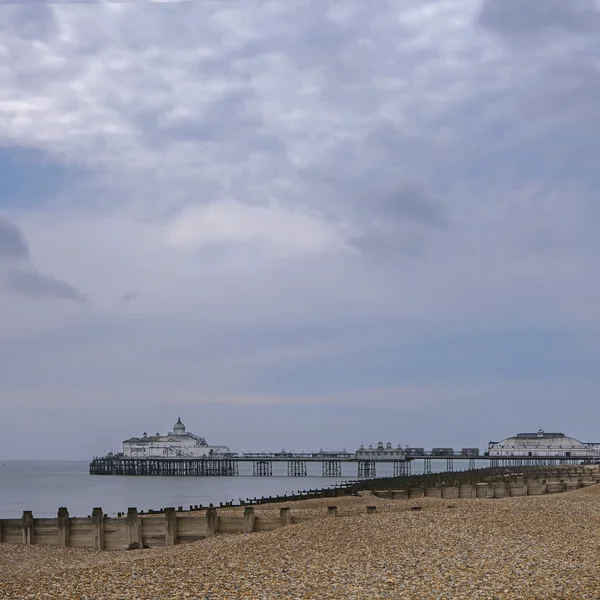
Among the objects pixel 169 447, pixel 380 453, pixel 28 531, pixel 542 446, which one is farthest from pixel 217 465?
pixel 28 531

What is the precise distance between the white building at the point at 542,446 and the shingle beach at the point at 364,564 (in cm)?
13581

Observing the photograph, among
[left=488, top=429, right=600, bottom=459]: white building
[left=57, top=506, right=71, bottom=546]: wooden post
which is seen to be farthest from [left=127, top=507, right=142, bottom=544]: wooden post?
[left=488, top=429, right=600, bottom=459]: white building

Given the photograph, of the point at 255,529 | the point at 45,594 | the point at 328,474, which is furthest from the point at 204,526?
the point at 328,474

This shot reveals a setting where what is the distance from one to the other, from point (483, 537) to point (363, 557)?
8.67ft

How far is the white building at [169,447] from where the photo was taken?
166750mm

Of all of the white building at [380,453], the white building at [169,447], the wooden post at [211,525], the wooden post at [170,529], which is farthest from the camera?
the white building at [169,447]

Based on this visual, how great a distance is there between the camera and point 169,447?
548 ft

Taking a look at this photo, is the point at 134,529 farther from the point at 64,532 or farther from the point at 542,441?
the point at 542,441

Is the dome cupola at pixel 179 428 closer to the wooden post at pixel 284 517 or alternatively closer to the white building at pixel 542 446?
the white building at pixel 542 446

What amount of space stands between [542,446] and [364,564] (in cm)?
A: 14625

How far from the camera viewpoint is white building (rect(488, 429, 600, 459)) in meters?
148

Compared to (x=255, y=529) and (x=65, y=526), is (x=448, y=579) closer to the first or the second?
(x=255, y=529)

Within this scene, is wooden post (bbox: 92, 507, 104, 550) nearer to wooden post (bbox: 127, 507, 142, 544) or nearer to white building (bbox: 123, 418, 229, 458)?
wooden post (bbox: 127, 507, 142, 544)

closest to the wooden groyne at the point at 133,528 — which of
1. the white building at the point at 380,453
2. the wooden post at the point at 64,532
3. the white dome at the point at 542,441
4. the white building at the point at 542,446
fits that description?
the wooden post at the point at 64,532
